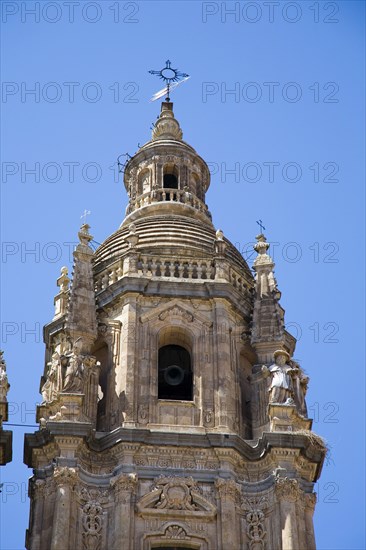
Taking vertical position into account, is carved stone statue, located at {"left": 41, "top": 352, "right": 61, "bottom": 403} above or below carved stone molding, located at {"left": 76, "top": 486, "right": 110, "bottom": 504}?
above

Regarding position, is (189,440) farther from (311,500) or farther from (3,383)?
(3,383)

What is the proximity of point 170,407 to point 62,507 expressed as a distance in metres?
4.85

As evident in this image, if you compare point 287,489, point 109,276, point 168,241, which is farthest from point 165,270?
point 287,489

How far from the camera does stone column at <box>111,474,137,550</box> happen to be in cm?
3972

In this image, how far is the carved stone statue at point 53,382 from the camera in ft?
142

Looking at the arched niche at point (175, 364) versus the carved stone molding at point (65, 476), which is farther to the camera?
the arched niche at point (175, 364)

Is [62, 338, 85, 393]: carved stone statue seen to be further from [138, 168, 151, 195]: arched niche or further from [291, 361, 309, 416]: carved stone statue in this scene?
[138, 168, 151, 195]: arched niche

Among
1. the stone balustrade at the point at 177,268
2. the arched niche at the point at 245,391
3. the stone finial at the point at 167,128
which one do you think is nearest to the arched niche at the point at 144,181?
the stone finial at the point at 167,128

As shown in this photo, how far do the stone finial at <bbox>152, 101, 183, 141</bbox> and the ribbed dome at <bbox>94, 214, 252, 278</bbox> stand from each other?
662 centimetres

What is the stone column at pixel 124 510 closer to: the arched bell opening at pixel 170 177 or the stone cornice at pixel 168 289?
the stone cornice at pixel 168 289

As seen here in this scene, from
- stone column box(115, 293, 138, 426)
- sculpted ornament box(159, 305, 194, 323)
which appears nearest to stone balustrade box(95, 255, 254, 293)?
sculpted ornament box(159, 305, 194, 323)

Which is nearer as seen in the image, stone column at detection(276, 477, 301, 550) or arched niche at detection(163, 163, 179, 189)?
stone column at detection(276, 477, 301, 550)

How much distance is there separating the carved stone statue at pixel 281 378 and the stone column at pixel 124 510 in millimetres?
5034

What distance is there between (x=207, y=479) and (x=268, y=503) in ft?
5.76
